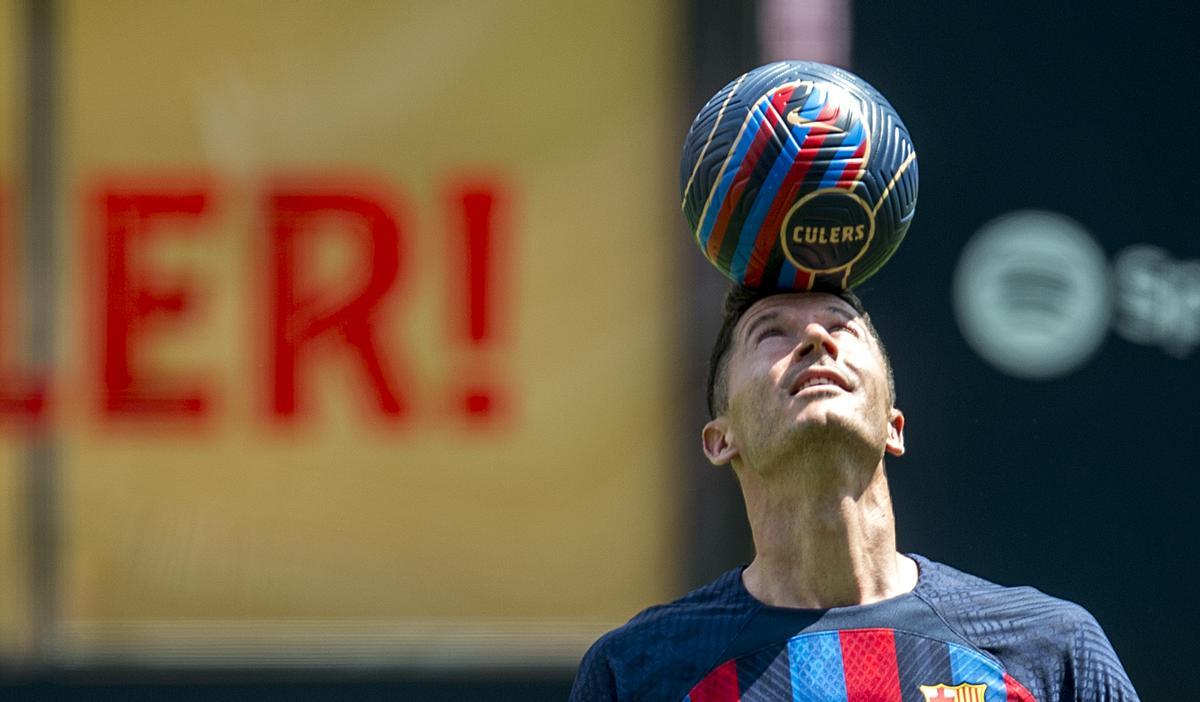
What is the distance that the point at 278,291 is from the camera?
21.4 ft

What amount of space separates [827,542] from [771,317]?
43 cm

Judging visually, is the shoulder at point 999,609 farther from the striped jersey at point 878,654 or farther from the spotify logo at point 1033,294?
the spotify logo at point 1033,294

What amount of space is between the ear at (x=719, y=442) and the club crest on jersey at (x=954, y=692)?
1.83 feet

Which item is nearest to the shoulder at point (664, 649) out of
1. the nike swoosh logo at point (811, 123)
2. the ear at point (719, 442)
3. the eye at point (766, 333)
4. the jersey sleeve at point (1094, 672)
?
the ear at point (719, 442)

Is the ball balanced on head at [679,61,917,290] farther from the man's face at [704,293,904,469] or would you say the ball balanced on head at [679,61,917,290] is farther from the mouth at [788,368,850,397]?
the mouth at [788,368,850,397]

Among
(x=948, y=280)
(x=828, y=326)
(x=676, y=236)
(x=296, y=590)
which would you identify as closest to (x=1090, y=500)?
(x=948, y=280)

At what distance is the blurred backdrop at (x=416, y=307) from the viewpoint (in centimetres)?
640

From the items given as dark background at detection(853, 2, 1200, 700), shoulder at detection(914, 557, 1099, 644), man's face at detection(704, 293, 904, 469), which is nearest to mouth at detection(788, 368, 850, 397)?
man's face at detection(704, 293, 904, 469)

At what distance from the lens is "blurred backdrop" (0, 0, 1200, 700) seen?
252 inches

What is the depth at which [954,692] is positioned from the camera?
3.25 metres

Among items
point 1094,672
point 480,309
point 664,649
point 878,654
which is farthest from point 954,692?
point 480,309

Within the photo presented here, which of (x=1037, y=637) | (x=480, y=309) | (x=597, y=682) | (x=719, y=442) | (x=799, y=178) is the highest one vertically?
(x=799, y=178)

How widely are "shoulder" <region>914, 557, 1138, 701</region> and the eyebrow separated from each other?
0.50 m

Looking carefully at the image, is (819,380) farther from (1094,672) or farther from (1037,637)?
(1094,672)
